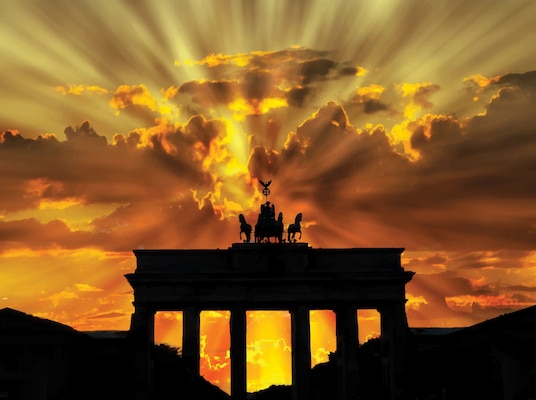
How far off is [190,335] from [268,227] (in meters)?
12.2

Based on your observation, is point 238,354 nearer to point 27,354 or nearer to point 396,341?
point 396,341

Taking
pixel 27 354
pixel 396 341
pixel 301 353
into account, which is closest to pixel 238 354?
pixel 301 353

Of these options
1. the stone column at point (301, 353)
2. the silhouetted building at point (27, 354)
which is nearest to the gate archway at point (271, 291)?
the stone column at point (301, 353)

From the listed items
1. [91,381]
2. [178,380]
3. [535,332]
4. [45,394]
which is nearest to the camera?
[535,332]

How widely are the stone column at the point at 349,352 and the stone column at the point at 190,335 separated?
13572mm

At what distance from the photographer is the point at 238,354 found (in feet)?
313

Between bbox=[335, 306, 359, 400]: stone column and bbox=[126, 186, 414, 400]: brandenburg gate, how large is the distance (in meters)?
0.09

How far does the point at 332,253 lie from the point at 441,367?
47.4 feet

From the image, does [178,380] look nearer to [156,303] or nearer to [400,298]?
[156,303]

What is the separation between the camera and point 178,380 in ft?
332

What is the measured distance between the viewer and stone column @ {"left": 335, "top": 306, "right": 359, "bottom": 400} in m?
95.5

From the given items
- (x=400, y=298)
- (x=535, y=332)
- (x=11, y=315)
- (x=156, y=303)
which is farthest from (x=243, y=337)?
(x=535, y=332)

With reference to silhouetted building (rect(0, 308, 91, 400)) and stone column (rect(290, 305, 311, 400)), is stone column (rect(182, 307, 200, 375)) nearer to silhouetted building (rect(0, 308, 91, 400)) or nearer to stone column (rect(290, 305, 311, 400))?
stone column (rect(290, 305, 311, 400))

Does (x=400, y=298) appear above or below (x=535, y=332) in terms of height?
above
